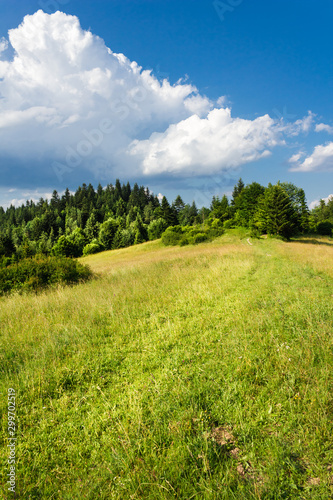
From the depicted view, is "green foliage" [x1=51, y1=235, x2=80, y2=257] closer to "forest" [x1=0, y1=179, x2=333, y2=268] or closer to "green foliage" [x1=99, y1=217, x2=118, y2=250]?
"forest" [x1=0, y1=179, x2=333, y2=268]

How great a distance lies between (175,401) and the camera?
10.6ft

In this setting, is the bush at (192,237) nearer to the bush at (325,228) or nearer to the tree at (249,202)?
the tree at (249,202)

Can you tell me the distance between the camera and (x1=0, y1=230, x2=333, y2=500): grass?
7.48 ft

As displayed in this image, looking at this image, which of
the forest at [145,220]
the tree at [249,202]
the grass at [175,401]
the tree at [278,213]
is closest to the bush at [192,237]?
the forest at [145,220]

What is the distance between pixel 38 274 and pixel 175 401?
11.6 m

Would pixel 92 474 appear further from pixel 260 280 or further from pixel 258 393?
pixel 260 280

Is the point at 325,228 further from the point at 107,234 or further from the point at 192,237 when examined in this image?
the point at 107,234

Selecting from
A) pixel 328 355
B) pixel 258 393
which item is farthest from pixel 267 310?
pixel 258 393

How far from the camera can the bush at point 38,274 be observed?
37.2 feet

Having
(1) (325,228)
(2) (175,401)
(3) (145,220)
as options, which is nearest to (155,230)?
(3) (145,220)

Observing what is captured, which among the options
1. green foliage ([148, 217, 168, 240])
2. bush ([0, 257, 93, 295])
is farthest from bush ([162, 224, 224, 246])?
bush ([0, 257, 93, 295])

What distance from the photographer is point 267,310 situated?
19.8 ft

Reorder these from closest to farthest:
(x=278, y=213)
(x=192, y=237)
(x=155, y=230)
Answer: (x=278, y=213)
(x=192, y=237)
(x=155, y=230)

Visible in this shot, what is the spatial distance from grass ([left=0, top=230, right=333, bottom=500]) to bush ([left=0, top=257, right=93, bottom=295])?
5.35m
